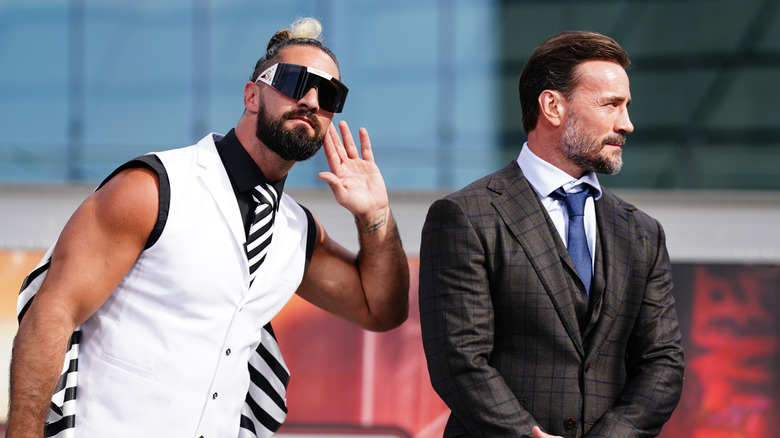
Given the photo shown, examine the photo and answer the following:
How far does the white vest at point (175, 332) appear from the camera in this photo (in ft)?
7.97

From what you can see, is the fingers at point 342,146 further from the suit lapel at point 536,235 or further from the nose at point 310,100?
the suit lapel at point 536,235

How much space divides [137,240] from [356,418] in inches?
135

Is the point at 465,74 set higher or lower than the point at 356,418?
higher

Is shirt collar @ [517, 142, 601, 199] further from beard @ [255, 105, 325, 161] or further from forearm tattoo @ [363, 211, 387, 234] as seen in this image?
beard @ [255, 105, 325, 161]

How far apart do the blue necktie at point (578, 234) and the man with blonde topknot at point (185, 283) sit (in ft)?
2.11

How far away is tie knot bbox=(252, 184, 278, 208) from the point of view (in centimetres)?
269

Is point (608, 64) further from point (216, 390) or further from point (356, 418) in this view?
point (356, 418)

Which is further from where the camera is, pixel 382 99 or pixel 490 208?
pixel 382 99

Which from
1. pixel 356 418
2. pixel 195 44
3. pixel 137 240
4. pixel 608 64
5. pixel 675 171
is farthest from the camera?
pixel 195 44

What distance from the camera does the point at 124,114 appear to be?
644 centimetres

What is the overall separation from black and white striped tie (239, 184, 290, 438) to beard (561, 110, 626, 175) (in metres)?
0.98

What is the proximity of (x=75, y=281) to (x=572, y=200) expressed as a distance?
1.52 metres

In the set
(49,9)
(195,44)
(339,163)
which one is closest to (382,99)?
(195,44)

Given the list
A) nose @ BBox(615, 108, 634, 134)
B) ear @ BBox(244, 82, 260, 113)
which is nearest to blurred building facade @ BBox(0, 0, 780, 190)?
ear @ BBox(244, 82, 260, 113)
